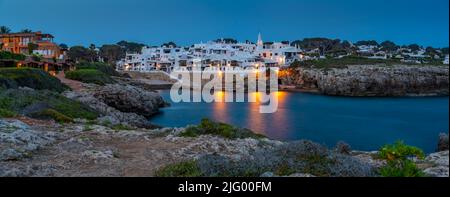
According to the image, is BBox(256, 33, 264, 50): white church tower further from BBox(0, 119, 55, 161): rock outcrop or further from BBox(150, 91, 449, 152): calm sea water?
BBox(0, 119, 55, 161): rock outcrop

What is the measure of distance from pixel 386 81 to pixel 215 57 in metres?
34.0

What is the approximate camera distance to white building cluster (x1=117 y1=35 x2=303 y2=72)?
8231 cm

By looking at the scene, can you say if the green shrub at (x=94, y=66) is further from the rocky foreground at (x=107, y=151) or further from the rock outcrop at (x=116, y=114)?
the rocky foreground at (x=107, y=151)

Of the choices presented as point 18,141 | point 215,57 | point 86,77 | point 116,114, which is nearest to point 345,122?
point 116,114

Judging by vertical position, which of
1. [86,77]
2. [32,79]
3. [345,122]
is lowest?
[345,122]

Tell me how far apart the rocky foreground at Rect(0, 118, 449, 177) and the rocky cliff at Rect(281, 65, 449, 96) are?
53691mm

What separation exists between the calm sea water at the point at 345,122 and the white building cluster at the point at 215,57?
3858 cm

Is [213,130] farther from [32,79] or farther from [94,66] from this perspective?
[94,66]

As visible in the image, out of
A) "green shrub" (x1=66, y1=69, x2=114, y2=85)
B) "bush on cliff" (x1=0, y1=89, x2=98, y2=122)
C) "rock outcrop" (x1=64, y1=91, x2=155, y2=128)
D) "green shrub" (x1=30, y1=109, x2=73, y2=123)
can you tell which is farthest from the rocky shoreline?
"green shrub" (x1=66, y1=69, x2=114, y2=85)

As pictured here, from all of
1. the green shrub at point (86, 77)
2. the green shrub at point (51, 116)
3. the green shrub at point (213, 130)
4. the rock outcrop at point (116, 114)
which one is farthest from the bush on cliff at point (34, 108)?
the green shrub at point (86, 77)

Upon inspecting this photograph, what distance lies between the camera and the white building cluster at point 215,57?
82312 millimetres

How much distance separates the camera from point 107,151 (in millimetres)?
7547
